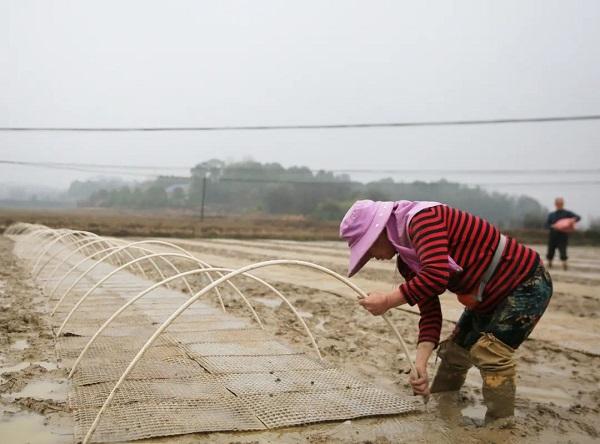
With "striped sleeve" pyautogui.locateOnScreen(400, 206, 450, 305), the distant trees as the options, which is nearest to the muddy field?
"striped sleeve" pyautogui.locateOnScreen(400, 206, 450, 305)

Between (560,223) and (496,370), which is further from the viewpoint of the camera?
(560,223)

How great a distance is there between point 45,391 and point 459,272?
2.61 m

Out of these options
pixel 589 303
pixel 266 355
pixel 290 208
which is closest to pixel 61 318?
pixel 266 355

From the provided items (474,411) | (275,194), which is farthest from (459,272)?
(275,194)

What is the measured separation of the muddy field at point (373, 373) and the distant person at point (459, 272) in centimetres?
31

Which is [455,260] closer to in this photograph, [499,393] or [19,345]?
[499,393]

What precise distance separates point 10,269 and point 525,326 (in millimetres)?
9164

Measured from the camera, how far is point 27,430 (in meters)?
2.81

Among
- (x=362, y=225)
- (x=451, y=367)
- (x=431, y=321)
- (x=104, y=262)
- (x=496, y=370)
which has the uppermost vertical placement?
(x=362, y=225)

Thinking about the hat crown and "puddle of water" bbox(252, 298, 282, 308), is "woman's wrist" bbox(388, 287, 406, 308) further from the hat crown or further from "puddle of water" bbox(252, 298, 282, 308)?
"puddle of water" bbox(252, 298, 282, 308)

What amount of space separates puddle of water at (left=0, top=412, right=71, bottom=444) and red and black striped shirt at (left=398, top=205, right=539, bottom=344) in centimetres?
190

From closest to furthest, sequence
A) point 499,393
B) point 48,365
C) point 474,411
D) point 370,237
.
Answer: point 370,237 < point 499,393 < point 474,411 < point 48,365

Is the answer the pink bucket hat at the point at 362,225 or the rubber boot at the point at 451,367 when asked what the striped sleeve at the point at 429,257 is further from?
the rubber boot at the point at 451,367

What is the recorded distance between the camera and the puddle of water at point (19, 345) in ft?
14.5
